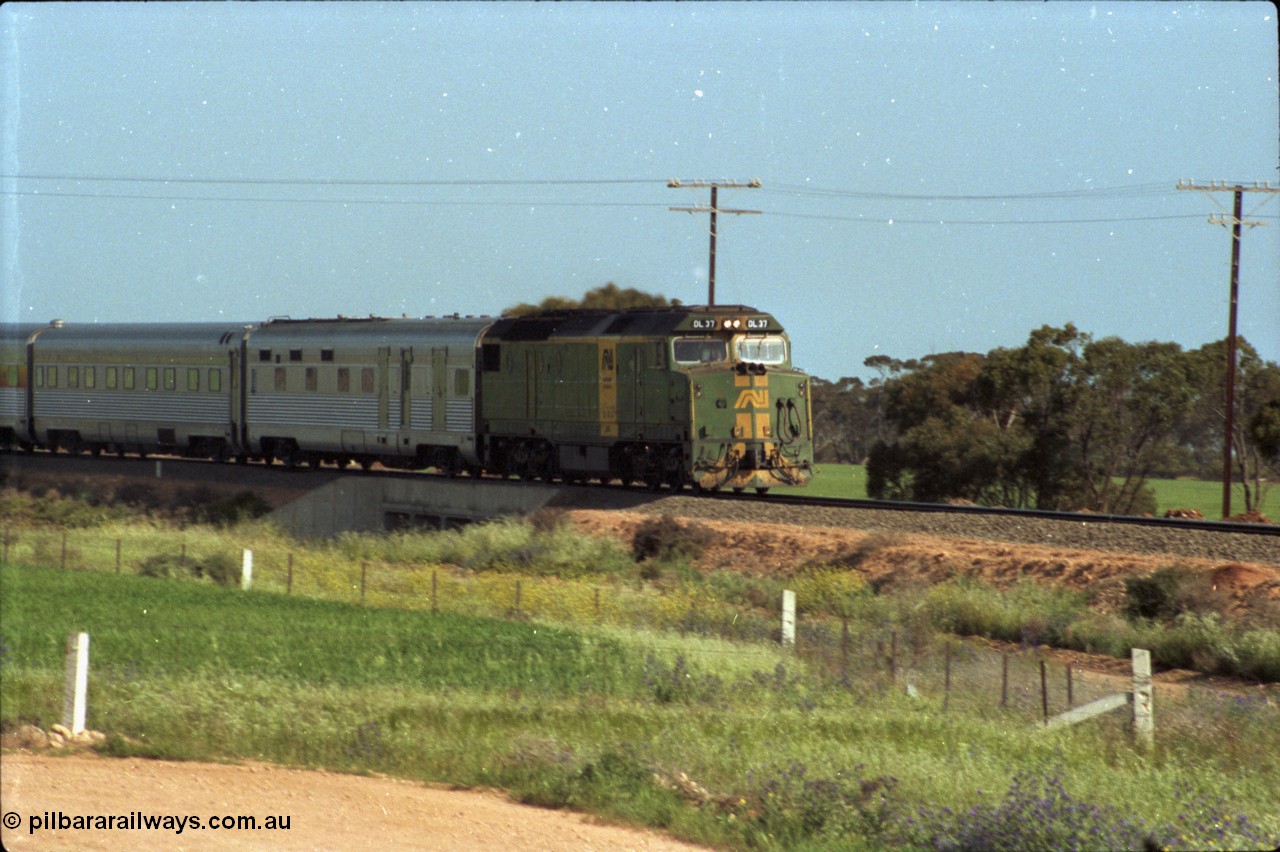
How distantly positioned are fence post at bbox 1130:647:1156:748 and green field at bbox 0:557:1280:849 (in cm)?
17

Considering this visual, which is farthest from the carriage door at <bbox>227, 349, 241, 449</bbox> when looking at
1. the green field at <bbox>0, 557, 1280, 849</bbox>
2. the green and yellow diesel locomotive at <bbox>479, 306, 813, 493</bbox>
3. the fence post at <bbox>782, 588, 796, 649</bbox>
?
the fence post at <bbox>782, 588, 796, 649</bbox>

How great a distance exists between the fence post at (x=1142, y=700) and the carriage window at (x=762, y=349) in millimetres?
17772

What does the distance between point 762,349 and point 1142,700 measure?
60.1ft

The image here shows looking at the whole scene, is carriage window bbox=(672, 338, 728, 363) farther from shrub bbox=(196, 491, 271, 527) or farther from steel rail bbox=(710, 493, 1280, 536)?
shrub bbox=(196, 491, 271, 527)

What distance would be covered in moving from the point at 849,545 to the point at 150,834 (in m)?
20.2

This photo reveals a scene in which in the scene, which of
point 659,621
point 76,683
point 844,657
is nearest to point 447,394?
point 659,621

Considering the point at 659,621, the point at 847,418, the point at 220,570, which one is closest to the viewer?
the point at 659,621

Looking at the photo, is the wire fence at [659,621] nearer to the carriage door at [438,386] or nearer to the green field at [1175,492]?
the carriage door at [438,386]

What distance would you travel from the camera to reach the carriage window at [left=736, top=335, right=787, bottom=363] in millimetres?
33969

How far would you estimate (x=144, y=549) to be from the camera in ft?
116

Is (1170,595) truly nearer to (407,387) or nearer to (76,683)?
(76,683)

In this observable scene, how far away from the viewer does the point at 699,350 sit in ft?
109

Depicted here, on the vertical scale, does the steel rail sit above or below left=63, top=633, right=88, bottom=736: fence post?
above

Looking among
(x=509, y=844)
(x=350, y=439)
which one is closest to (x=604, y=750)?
(x=509, y=844)
